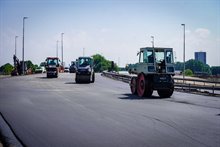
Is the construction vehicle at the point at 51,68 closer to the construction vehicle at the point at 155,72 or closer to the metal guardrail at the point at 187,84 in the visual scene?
the metal guardrail at the point at 187,84

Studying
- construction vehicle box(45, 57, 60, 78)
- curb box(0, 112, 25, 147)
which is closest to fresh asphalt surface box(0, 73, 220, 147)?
curb box(0, 112, 25, 147)

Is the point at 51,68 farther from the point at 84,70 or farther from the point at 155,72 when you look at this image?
the point at 155,72

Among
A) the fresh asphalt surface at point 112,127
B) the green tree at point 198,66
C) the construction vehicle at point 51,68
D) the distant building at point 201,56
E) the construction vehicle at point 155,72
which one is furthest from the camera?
the distant building at point 201,56

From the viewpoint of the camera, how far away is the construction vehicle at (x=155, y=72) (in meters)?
18.8

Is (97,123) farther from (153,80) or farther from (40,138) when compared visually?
(153,80)

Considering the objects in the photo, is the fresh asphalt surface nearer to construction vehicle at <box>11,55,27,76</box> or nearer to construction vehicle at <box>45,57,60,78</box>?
construction vehicle at <box>45,57,60,78</box>

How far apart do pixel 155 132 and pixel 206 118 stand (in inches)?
128

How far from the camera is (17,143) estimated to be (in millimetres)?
7176

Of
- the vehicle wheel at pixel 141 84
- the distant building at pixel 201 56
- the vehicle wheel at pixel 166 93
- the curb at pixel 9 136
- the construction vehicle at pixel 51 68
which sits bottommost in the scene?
the curb at pixel 9 136

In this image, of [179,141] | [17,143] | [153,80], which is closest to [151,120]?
[179,141]

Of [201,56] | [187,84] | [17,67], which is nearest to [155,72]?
[187,84]

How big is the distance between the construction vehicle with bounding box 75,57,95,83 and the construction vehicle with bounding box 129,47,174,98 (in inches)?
516

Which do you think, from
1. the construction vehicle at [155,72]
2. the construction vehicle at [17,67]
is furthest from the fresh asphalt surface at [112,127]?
the construction vehicle at [17,67]

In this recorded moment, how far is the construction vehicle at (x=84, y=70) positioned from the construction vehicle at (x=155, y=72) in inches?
516
